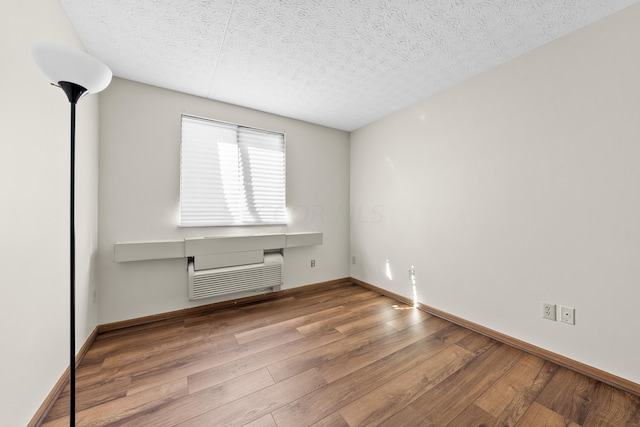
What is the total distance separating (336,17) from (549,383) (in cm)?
279

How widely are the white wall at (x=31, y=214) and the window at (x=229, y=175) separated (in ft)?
3.45

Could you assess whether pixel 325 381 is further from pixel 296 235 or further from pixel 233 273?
pixel 296 235

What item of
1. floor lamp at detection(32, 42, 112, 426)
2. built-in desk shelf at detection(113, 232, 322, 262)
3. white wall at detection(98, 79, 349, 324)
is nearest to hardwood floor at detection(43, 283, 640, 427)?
white wall at detection(98, 79, 349, 324)

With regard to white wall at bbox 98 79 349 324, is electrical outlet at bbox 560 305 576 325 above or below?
below

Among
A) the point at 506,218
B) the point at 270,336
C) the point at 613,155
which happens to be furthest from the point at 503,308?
the point at 270,336

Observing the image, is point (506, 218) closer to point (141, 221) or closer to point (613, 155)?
point (613, 155)

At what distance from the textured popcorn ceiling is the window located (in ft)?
1.59

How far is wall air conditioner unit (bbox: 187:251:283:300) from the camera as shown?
248cm

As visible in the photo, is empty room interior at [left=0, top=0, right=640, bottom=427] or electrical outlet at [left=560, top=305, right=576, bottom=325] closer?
empty room interior at [left=0, top=0, right=640, bottom=427]

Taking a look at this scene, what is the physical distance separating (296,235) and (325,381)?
1774 millimetres

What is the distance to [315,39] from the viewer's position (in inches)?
68.9

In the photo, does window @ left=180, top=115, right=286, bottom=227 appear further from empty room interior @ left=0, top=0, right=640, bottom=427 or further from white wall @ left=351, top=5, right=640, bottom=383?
white wall @ left=351, top=5, right=640, bottom=383

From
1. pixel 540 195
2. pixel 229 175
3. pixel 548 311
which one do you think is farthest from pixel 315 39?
pixel 548 311

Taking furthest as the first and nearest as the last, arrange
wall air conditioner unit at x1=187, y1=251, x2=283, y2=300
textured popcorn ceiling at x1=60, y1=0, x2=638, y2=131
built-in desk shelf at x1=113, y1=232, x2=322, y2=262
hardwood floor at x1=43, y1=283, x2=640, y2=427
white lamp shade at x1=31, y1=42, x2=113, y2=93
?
wall air conditioner unit at x1=187, y1=251, x2=283, y2=300 → built-in desk shelf at x1=113, y1=232, x2=322, y2=262 → textured popcorn ceiling at x1=60, y1=0, x2=638, y2=131 → hardwood floor at x1=43, y1=283, x2=640, y2=427 → white lamp shade at x1=31, y1=42, x2=113, y2=93
